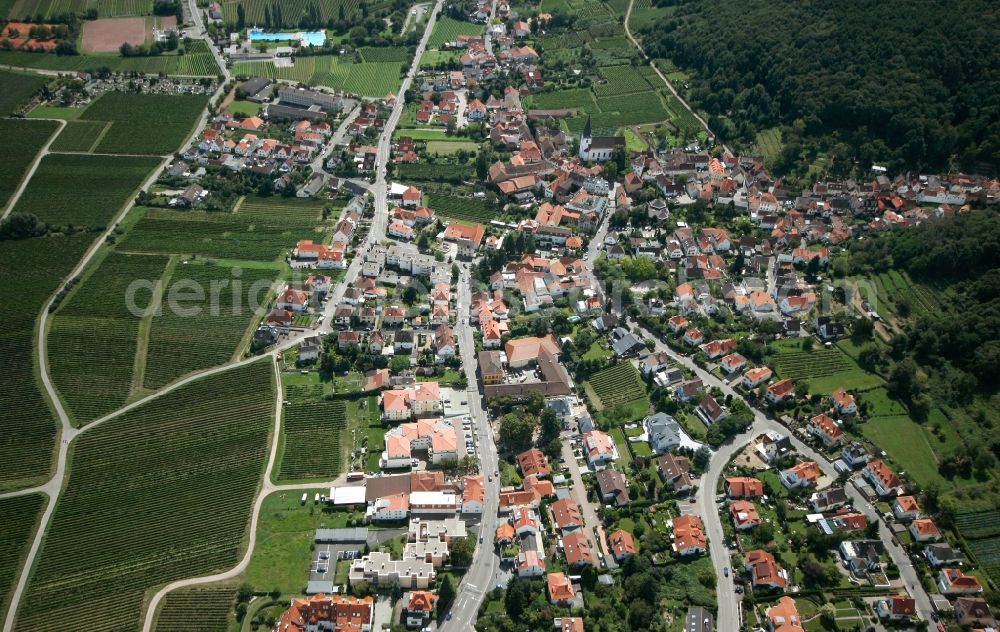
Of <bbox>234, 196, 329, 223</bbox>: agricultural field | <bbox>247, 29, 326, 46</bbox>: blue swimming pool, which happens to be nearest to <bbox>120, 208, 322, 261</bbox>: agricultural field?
<bbox>234, 196, 329, 223</bbox>: agricultural field

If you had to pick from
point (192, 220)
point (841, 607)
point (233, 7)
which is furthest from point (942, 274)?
point (233, 7)

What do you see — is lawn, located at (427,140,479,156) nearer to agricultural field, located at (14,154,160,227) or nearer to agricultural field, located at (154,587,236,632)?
agricultural field, located at (14,154,160,227)

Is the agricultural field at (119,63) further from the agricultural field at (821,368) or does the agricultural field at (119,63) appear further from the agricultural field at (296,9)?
the agricultural field at (821,368)

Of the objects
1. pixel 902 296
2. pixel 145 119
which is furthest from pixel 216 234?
pixel 902 296

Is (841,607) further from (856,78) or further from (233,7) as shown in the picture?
(233,7)

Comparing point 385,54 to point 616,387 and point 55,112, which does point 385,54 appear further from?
point 616,387

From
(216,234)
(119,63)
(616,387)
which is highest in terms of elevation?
(119,63)

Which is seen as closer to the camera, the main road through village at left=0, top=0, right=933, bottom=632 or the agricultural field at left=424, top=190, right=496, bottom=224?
the main road through village at left=0, top=0, right=933, bottom=632
